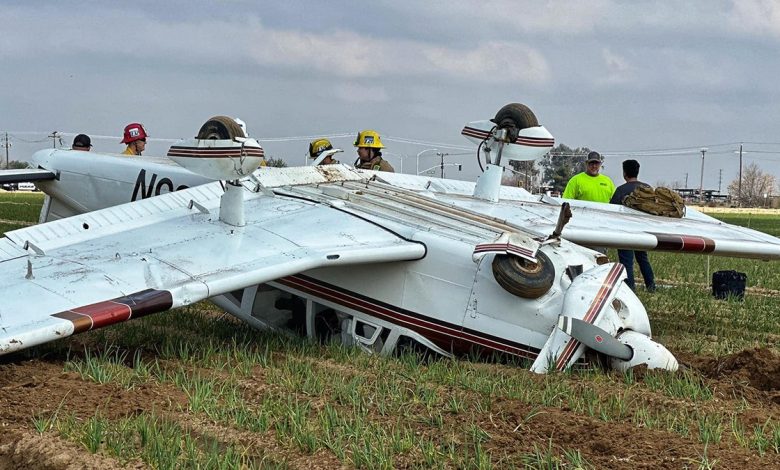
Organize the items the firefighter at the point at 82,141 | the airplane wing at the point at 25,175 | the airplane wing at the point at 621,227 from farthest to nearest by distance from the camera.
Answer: the firefighter at the point at 82,141, the airplane wing at the point at 25,175, the airplane wing at the point at 621,227

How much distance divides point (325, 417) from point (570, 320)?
89.6 inches

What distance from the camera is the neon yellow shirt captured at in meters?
14.7

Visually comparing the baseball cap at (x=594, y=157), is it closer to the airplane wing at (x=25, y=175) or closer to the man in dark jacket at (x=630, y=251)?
the man in dark jacket at (x=630, y=251)

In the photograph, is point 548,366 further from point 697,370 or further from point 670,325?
point 670,325

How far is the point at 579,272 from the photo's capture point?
7.61 metres

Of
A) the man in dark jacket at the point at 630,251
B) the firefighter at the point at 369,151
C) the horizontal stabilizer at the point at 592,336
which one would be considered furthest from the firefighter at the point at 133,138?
the horizontal stabilizer at the point at 592,336

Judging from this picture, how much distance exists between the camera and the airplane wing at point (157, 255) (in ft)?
21.4

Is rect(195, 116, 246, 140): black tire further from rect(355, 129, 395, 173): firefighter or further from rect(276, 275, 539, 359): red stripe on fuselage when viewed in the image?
rect(355, 129, 395, 173): firefighter

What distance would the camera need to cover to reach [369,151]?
13.7 meters

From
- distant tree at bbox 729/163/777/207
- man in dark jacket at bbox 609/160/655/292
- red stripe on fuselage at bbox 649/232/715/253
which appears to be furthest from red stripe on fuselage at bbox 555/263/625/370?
distant tree at bbox 729/163/777/207

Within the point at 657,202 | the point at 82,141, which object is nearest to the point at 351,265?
the point at 657,202

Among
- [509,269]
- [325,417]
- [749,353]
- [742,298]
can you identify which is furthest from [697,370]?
[742,298]

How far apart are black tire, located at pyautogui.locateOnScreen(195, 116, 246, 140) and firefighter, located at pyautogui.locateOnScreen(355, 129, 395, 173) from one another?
551 cm

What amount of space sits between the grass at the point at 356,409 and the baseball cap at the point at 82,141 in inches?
302
